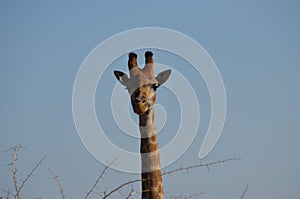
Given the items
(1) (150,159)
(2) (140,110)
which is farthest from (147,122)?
(1) (150,159)

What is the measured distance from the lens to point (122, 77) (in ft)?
25.6

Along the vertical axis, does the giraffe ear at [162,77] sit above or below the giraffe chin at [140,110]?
above

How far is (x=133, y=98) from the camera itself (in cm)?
721

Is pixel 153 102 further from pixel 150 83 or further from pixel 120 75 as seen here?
pixel 120 75

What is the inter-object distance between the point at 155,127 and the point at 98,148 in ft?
3.54

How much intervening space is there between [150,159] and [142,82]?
1072mm

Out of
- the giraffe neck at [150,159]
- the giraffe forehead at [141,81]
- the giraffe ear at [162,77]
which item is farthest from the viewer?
the giraffe ear at [162,77]

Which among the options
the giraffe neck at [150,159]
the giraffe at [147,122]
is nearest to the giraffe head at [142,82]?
the giraffe at [147,122]

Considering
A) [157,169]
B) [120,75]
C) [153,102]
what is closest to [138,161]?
[157,169]

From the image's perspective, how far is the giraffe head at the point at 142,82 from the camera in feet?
23.4

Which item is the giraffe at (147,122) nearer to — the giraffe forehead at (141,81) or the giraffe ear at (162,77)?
the giraffe forehead at (141,81)

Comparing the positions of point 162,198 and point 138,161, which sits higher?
point 138,161

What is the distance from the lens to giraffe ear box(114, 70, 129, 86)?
771 cm

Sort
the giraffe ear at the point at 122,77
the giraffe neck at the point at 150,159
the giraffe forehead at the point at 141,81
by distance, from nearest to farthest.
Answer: the giraffe neck at the point at 150,159 → the giraffe forehead at the point at 141,81 → the giraffe ear at the point at 122,77
